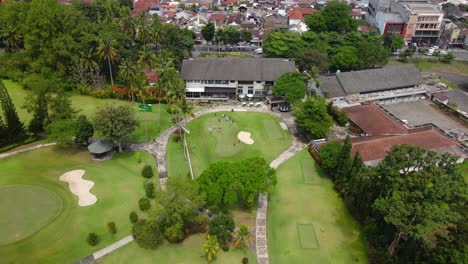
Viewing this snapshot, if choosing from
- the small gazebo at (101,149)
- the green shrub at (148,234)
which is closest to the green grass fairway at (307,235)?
the green shrub at (148,234)

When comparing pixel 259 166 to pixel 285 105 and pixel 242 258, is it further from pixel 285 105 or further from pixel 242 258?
pixel 285 105

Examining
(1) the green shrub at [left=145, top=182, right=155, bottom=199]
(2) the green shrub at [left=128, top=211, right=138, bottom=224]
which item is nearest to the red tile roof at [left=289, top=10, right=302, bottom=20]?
(1) the green shrub at [left=145, top=182, right=155, bottom=199]

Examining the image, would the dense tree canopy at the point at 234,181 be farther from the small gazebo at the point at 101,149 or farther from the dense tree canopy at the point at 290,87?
the dense tree canopy at the point at 290,87

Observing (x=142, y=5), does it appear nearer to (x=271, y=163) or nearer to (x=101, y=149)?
(x=101, y=149)

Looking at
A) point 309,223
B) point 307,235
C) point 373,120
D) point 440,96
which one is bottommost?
point 307,235

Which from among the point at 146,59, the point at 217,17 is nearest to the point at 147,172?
the point at 146,59

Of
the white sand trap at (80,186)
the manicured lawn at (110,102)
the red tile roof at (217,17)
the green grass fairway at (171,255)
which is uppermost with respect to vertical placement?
the red tile roof at (217,17)

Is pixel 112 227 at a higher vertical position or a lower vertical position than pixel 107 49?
lower
